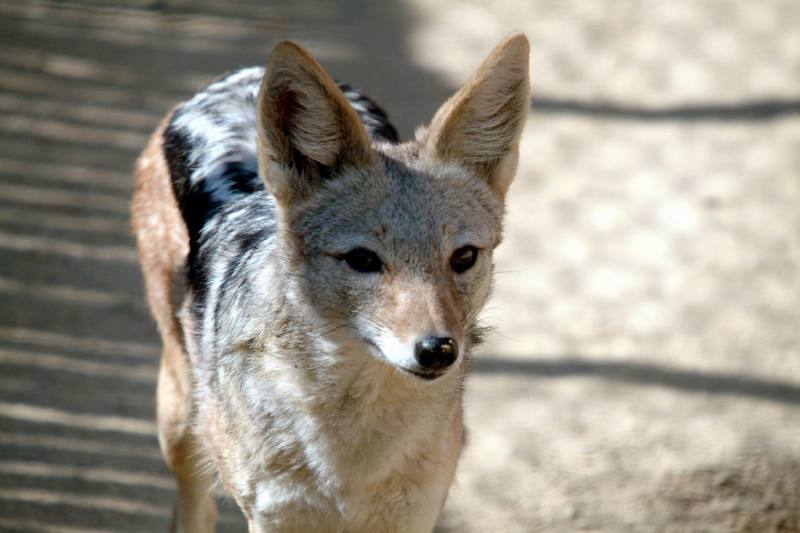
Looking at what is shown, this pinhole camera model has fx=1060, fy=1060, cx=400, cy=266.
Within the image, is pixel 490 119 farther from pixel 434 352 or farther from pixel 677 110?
pixel 677 110

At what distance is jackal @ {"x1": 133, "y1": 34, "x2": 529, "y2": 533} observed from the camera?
2939 millimetres

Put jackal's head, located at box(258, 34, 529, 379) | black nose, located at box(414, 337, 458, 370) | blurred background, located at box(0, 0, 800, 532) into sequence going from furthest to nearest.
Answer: blurred background, located at box(0, 0, 800, 532) → jackal's head, located at box(258, 34, 529, 379) → black nose, located at box(414, 337, 458, 370)

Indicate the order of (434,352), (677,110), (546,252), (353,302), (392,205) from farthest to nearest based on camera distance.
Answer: (677,110) < (546,252) < (392,205) < (353,302) < (434,352)

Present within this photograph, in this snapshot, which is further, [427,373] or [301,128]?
[301,128]

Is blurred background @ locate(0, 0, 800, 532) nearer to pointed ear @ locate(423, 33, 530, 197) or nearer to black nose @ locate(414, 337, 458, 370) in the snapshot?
pointed ear @ locate(423, 33, 530, 197)

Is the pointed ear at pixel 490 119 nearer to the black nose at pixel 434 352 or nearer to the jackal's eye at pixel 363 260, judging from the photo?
the jackal's eye at pixel 363 260

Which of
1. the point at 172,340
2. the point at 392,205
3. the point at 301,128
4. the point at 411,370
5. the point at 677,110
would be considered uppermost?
the point at 301,128

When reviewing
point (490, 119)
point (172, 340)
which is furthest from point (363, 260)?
point (172, 340)

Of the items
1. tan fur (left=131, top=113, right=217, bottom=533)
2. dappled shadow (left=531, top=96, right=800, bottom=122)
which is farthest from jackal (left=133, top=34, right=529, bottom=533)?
dappled shadow (left=531, top=96, right=800, bottom=122)

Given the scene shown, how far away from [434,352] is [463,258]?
0.43 m

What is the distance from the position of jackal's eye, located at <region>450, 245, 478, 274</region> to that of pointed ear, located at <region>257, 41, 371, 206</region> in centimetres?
41

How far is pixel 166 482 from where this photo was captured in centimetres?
470

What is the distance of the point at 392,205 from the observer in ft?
10.1

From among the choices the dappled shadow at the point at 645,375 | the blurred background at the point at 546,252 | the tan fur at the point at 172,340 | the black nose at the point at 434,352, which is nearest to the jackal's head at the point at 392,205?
the black nose at the point at 434,352
